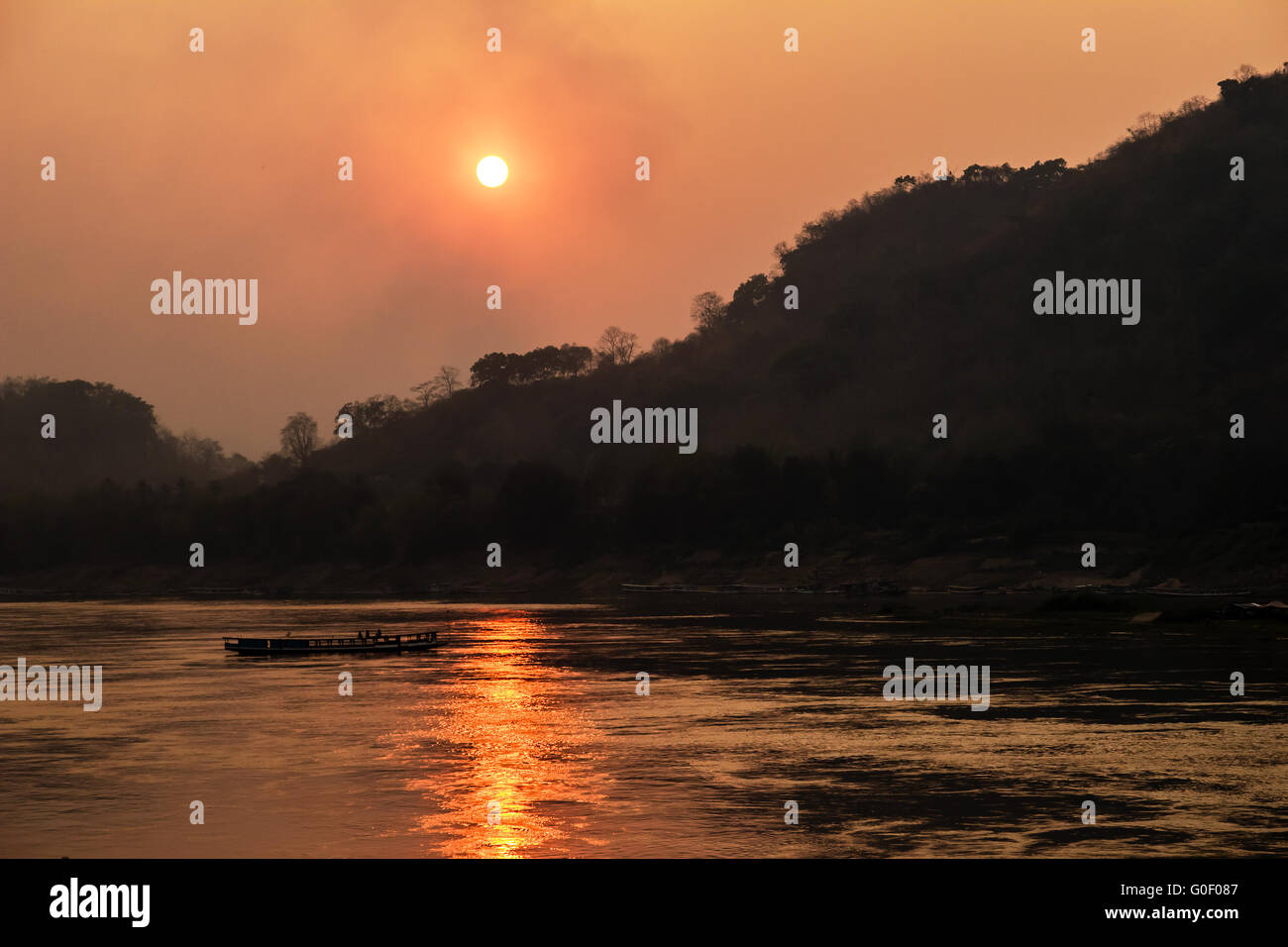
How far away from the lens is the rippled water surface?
4041cm

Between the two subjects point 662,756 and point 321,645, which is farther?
point 321,645

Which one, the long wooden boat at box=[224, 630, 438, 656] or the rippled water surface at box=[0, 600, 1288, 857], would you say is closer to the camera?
the rippled water surface at box=[0, 600, 1288, 857]

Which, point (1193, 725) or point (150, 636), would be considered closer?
point (1193, 725)

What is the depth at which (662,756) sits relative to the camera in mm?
56375

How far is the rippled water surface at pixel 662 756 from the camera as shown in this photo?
4041cm

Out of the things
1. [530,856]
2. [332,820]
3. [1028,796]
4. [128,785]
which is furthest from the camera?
[128,785]

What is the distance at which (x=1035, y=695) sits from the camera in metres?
75.4

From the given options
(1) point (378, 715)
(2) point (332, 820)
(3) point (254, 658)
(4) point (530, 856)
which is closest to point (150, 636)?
(3) point (254, 658)

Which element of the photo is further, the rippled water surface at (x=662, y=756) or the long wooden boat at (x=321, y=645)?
the long wooden boat at (x=321, y=645)
